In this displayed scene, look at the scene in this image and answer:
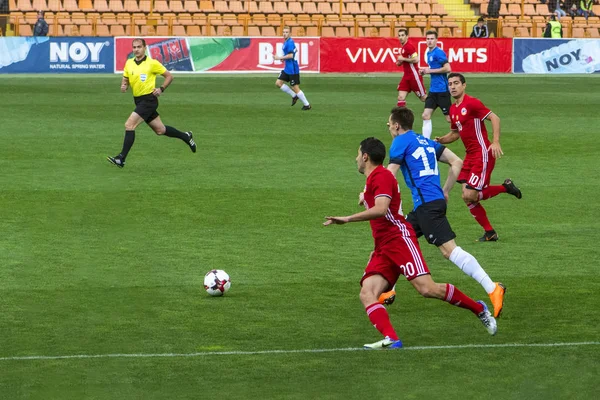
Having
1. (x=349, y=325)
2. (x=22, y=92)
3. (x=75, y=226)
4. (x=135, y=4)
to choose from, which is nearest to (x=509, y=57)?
(x=135, y=4)

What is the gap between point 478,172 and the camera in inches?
494

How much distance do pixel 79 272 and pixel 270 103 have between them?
19373 mm

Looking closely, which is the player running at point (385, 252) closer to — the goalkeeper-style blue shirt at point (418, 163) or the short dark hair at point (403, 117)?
the short dark hair at point (403, 117)

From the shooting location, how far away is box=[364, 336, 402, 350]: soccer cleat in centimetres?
815

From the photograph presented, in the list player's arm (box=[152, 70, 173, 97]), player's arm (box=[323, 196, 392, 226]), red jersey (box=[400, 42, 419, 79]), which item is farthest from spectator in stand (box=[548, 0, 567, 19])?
player's arm (box=[323, 196, 392, 226])

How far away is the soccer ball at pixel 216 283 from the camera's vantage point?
988 centimetres

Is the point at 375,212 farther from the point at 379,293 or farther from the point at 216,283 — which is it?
the point at 216,283

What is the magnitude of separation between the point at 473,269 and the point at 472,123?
11.8 ft

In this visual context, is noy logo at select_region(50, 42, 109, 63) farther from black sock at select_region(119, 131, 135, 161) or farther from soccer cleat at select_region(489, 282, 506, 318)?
soccer cleat at select_region(489, 282, 506, 318)

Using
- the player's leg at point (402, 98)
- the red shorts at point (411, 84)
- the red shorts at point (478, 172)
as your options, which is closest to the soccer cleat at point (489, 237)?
the red shorts at point (478, 172)

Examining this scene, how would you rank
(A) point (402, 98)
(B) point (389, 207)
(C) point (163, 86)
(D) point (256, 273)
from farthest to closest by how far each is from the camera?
(A) point (402, 98), (C) point (163, 86), (D) point (256, 273), (B) point (389, 207)

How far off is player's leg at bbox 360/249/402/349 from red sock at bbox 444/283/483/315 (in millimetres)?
431

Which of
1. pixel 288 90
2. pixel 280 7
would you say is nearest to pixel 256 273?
pixel 288 90

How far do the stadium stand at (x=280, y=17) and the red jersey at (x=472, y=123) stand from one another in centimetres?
3017
